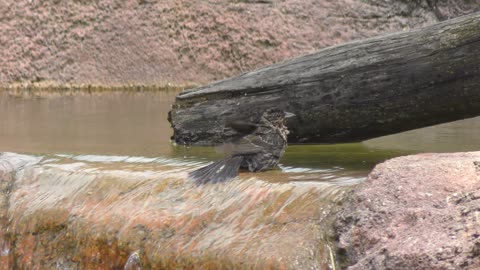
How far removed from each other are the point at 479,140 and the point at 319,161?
4.64ft

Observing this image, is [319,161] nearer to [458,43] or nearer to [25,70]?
[458,43]

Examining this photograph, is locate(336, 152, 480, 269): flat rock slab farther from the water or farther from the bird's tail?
the bird's tail

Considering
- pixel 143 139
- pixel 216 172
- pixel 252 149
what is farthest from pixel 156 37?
pixel 216 172

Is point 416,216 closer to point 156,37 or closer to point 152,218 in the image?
point 152,218

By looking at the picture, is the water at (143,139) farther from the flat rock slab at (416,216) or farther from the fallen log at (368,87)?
the flat rock slab at (416,216)

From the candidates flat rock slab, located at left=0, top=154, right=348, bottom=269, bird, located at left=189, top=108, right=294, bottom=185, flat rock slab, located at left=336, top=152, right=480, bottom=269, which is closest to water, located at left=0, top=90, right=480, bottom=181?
bird, located at left=189, top=108, right=294, bottom=185

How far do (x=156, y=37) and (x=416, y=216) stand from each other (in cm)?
794

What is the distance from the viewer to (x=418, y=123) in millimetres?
4230

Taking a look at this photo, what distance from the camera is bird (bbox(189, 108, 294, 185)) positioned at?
3.96 metres

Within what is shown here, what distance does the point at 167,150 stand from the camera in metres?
5.02

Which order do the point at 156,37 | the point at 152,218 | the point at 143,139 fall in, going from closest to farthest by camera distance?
the point at 152,218 → the point at 143,139 → the point at 156,37

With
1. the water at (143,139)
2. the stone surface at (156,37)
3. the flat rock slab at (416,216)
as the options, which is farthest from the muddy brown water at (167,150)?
the stone surface at (156,37)

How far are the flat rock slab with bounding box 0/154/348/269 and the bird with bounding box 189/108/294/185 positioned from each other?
0.27 feet

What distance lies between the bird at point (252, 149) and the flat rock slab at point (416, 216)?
82 centimetres
